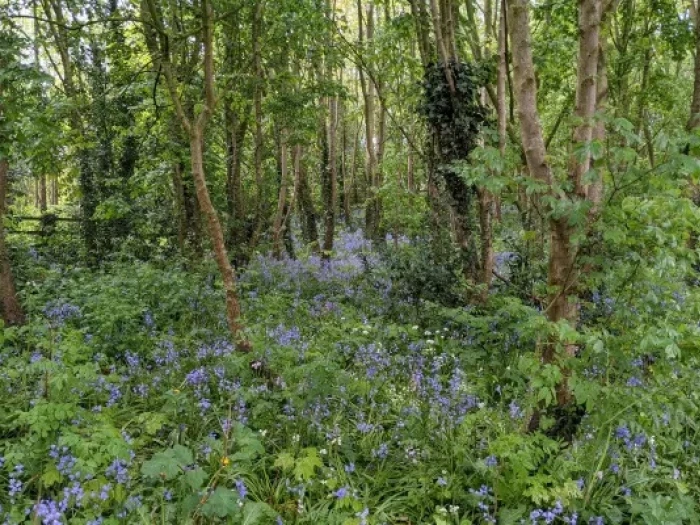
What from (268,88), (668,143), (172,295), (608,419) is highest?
(268,88)

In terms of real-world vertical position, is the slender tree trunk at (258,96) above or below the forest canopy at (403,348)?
above

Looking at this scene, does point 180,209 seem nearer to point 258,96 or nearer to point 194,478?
Answer: point 258,96

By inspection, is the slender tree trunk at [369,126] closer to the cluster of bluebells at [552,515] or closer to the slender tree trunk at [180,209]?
the slender tree trunk at [180,209]

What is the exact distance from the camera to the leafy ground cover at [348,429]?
3057 millimetres

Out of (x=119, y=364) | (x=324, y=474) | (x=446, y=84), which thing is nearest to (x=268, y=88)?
(x=446, y=84)

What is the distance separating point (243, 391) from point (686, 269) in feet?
10.6

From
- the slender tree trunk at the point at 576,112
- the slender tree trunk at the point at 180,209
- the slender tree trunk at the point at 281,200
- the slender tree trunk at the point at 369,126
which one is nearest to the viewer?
the slender tree trunk at the point at 576,112

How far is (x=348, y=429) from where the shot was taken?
13.8 feet

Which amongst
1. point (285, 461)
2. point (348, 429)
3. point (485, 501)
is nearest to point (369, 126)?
point (348, 429)

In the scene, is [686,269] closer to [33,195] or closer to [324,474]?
[324,474]

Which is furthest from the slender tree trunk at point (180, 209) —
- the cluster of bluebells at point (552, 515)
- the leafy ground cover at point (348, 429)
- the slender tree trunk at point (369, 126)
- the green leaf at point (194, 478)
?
the cluster of bluebells at point (552, 515)

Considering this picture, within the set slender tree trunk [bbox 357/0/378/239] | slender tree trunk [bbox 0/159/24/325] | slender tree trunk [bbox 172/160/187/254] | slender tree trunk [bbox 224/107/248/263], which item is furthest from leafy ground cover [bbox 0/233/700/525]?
slender tree trunk [bbox 357/0/378/239]

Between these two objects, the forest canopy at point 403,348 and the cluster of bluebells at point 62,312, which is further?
the cluster of bluebells at point 62,312

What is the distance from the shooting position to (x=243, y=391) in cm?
422
